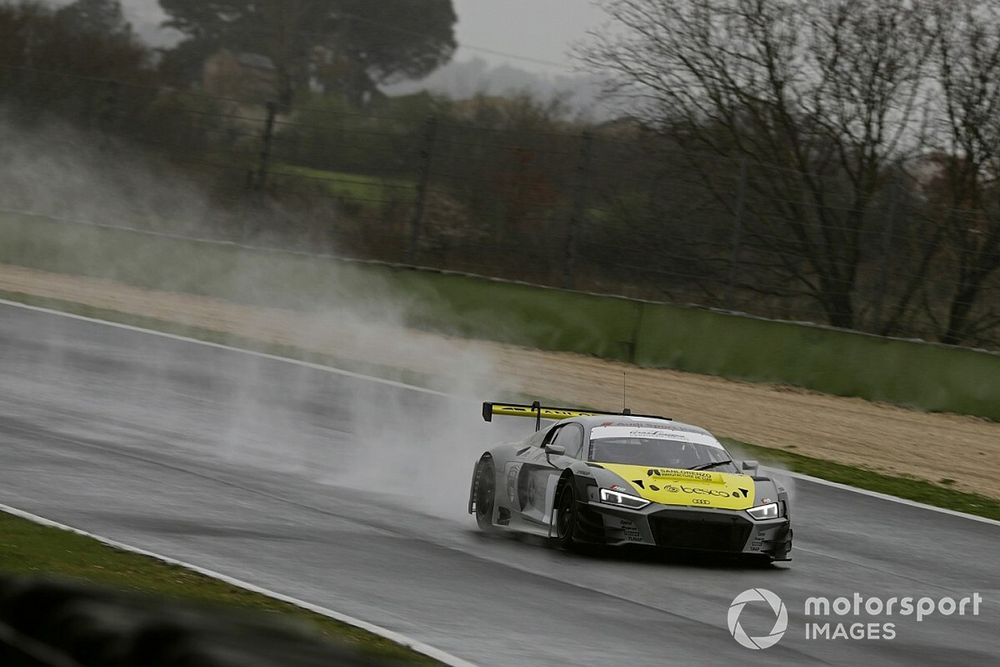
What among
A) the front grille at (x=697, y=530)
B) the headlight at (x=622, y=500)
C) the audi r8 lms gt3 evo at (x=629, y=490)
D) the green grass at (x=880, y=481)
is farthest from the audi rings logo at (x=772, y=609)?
the green grass at (x=880, y=481)

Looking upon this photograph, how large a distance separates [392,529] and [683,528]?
2281 millimetres

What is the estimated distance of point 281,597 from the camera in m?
8.74

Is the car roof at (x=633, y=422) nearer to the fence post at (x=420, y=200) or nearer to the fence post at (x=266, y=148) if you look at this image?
the fence post at (x=420, y=200)

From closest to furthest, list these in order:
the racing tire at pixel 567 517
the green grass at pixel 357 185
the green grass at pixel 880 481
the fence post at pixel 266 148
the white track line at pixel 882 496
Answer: the racing tire at pixel 567 517, the white track line at pixel 882 496, the green grass at pixel 880 481, the green grass at pixel 357 185, the fence post at pixel 266 148

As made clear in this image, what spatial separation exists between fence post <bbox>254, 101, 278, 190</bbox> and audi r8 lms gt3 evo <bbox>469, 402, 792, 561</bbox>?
1463cm

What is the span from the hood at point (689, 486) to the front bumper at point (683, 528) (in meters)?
0.07

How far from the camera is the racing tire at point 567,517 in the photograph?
11086mm

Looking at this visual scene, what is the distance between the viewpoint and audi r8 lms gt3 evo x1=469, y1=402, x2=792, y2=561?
10.8m

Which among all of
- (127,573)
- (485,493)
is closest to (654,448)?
(485,493)

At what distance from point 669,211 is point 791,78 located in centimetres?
520

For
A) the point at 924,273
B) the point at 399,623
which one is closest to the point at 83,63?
the point at 924,273

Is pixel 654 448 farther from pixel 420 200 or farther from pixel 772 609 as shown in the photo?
pixel 420 200

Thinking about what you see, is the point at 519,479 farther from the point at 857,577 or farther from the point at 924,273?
the point at 924,273

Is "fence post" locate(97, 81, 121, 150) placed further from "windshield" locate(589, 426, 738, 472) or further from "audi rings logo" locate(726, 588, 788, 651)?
"audi rings logo" locate(726, 588, 788, 651)
